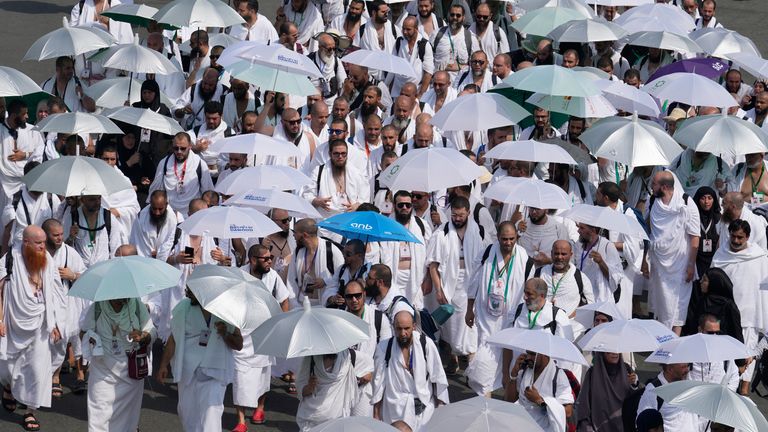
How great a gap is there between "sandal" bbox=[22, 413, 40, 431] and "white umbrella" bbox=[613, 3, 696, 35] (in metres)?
9.68

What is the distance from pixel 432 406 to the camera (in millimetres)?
13617

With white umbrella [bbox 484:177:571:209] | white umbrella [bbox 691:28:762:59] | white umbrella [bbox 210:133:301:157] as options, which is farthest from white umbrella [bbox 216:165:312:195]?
white umbrella [bbox 691:28:762:59]

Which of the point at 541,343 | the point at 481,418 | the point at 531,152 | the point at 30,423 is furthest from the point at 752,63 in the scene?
the point at 481,418

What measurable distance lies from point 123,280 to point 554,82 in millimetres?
6093

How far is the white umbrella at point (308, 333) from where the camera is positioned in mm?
12633

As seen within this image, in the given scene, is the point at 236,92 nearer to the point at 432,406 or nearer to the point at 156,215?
the point at 156,215

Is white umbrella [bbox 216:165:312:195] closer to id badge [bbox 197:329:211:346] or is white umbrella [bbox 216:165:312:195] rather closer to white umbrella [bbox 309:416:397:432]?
id badge [bbox 197:329:211:346]

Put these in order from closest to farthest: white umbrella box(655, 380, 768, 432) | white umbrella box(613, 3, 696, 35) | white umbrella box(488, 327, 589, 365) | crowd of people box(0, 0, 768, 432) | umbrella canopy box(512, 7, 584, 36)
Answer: white umbrella box(655, 380, 768, 432) < white umbrella box(488, 327, 589, 365) < crowd of people box(0, 0, 768, 432) < umbrella canopy box(512, 7, 584, 36) < white umbrella box(613, 3, 696, 35)

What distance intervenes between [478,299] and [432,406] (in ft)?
7.20

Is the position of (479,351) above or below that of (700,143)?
below

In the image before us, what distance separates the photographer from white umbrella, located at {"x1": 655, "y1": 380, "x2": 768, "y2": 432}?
11695mm

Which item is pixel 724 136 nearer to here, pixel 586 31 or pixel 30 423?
pixel 586 31

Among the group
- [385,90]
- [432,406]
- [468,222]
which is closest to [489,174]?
[468,222]

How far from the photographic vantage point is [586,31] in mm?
19812
